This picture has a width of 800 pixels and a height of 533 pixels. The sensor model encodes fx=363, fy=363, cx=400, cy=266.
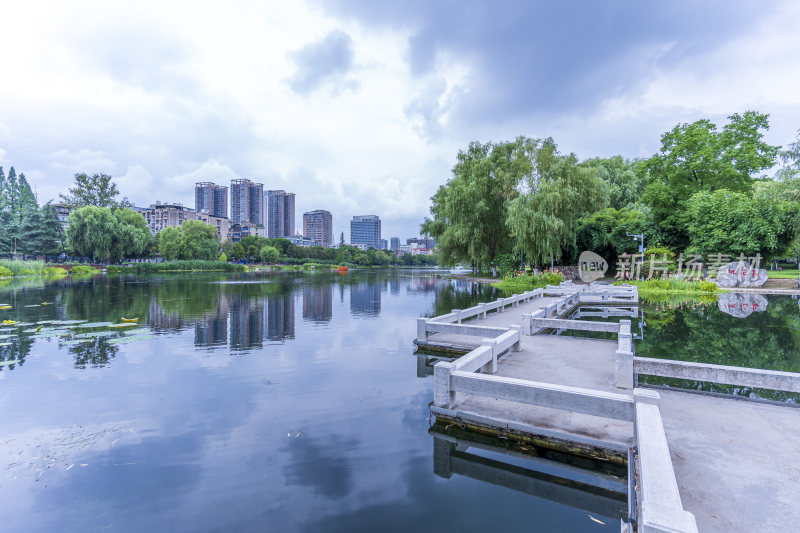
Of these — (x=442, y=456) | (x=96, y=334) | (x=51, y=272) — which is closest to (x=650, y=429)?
(x=442, y=456)

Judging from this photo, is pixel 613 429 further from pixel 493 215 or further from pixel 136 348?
pixel 493 215

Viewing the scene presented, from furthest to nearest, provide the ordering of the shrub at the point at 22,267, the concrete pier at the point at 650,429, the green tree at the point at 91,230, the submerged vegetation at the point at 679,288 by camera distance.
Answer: the green tree at the point at 91,230, the shrub at the point at 22,267, the submerged vegetation at the point at 679,288, the concrete pier at the point at 650,429

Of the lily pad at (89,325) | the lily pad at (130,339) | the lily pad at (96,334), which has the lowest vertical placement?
the lily pad at (130,339)

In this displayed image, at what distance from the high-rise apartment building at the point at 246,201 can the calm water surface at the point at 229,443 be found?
178 metres

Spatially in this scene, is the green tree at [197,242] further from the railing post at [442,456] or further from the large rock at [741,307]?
the railing post at [442,456]

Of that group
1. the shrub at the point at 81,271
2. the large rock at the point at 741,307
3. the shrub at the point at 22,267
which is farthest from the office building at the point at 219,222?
the large rock at the point at 741,307

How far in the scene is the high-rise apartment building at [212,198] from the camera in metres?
180

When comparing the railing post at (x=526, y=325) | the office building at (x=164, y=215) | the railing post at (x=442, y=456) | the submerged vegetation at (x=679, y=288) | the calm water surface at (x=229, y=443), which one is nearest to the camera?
the calm water surface at (x=229, y=443)

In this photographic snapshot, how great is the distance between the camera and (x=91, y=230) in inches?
2003

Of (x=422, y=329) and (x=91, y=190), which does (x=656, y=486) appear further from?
(x=91, y=190)

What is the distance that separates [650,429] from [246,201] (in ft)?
626

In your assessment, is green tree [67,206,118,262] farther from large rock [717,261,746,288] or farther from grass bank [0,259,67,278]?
large rock [717,261,746,288]

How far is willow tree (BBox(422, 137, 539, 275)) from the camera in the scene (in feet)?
110

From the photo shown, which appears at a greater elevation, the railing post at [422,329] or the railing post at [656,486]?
the railing post at [656,486]
